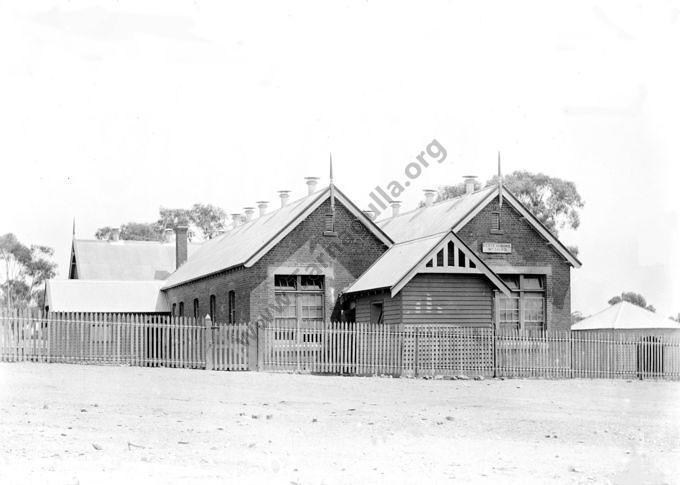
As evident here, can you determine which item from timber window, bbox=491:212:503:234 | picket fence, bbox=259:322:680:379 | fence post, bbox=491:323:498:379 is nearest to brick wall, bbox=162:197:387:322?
picket fence, bbox=259:322:680:379

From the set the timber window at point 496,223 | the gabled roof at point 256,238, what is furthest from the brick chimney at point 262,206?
the timber window at point 496,223

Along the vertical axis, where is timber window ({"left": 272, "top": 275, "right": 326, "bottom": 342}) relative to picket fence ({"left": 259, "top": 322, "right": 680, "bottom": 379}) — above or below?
above

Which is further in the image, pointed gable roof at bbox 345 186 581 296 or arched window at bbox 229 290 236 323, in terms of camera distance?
arched window at bbox 229 290 236 323

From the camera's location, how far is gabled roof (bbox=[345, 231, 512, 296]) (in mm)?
30016

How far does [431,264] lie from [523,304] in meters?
7.66

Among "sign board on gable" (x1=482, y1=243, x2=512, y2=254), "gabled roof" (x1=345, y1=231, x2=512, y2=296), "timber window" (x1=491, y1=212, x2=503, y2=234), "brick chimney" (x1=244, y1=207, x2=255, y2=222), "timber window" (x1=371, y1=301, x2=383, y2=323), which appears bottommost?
"timber window" (x1=371, y1=301, x2=383, y2=323)

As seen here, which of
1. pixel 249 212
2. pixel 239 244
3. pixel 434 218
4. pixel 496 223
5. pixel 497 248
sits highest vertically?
pixel 249 212

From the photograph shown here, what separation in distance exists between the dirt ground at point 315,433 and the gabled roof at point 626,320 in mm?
22765

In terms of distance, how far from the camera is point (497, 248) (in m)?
36.8

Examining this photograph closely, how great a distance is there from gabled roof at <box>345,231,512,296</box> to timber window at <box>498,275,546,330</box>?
17.5 ft

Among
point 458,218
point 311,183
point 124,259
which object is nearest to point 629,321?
point 458,218

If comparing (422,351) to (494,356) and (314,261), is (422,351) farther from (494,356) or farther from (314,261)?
(314,261)

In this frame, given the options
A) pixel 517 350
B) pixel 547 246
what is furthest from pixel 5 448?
pixel 547 246

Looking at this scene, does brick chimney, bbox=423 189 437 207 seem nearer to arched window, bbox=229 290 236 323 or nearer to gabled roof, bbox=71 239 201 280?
arched window, bbox=229 290 236 323
